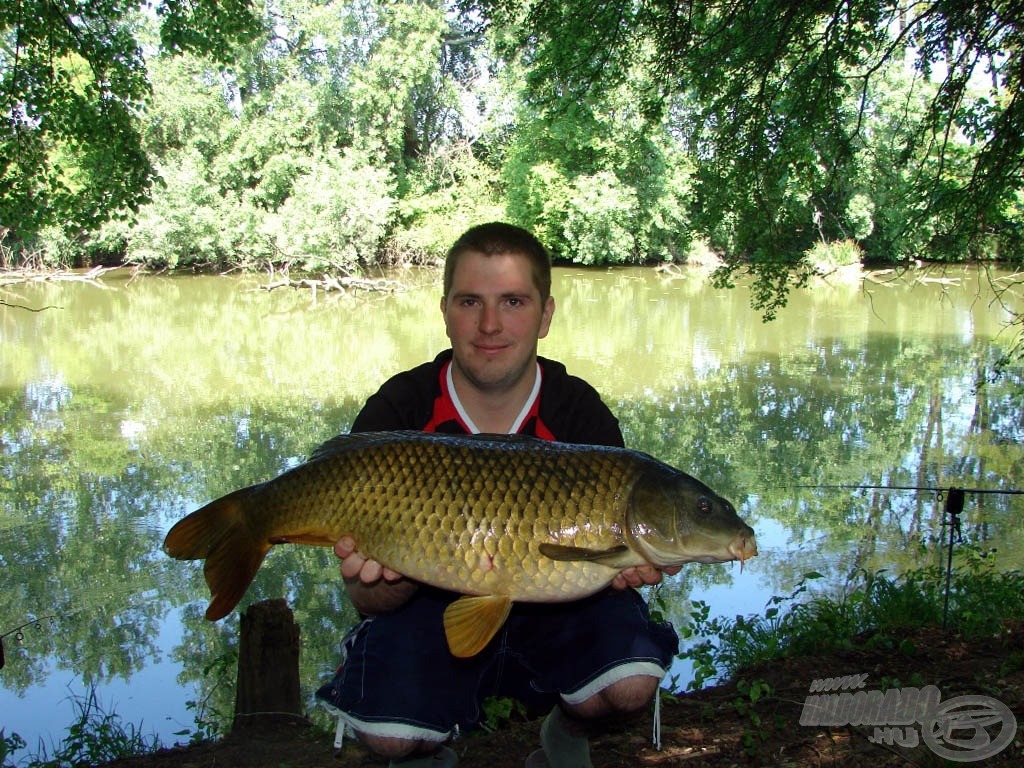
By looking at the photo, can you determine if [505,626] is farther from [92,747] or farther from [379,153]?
[379,153]

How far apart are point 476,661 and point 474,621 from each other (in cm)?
28

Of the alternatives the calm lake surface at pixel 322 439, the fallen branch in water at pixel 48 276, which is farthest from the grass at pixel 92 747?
the fallen branch in water at pixel 48 276

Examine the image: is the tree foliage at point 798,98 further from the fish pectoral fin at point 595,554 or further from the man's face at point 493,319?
the fish pectoral fin at point 595,554

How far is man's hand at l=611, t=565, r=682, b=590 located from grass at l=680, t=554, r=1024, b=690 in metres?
1.25

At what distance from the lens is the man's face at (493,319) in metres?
1.85

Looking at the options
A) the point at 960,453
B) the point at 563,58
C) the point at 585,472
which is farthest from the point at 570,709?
the point at 960,453

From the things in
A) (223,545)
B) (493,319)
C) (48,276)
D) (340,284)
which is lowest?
(223,545)

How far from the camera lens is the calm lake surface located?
141 inches

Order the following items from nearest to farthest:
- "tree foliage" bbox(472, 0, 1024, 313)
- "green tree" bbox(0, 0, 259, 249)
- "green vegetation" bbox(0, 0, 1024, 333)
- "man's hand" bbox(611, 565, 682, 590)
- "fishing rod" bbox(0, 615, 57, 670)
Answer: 1. "man's hand" bbox(611, 565, 682, 590)
2. "fishing rod" bbox(0, 615, 57, 670)
3. "tree foliage" bbox(472, 0, 1024, 313)
4. "green tree" bbox(0, 0, 259, 249)
5. "green vegetation" bbox(0, 0, 1024, 333)

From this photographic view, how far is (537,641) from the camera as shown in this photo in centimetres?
178

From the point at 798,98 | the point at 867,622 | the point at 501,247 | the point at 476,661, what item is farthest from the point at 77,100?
the point at 867,622

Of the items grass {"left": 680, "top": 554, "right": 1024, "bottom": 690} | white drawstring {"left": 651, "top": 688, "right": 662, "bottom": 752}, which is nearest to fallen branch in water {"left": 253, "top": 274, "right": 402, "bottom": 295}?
grass {"left": 680, "top": 554, "right": 1024, "bottom": 690}

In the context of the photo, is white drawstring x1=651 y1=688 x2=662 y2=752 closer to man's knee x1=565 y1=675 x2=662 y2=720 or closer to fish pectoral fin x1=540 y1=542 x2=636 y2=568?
man's knee x1=565 y1=675 x2=662 y2=720

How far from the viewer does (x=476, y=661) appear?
1.71 meters
